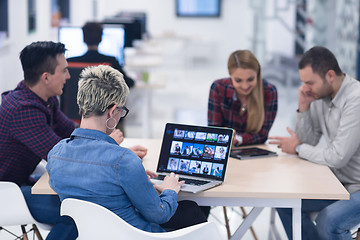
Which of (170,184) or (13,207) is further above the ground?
(170,184)

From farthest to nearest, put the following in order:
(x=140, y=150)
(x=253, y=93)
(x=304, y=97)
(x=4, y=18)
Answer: (x=4, y=18) < (x=253, y=93) < (x=304, y=97) < (x=140, y=150)

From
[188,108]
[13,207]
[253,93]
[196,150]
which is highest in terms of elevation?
[253,93]

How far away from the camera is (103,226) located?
1801 millimetres

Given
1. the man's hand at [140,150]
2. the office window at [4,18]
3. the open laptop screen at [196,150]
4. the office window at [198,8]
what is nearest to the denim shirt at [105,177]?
the open laptop screen at [196,150]

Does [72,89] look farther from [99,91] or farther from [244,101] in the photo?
[99,91]

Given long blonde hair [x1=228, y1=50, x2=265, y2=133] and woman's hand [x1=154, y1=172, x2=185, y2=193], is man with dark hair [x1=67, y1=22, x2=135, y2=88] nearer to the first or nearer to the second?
long blonde hair [x1=228, y1=50, x2=265, y2=133]

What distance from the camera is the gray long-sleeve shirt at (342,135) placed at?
2.55m

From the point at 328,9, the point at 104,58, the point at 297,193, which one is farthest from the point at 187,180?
the point at 328,9

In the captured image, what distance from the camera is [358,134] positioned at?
255 cm

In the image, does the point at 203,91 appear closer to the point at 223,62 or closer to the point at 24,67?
the point at 223,62

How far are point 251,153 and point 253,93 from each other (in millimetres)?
464

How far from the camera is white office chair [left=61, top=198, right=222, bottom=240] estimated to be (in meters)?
1.77

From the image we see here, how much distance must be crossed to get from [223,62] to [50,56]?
10530mm

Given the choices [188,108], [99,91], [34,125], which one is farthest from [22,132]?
[188,108]
